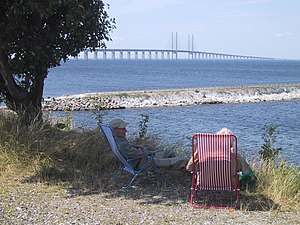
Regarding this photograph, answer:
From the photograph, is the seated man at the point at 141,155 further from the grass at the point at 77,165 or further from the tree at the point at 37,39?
the tree at the point at 37,39

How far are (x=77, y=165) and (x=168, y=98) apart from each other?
115 ft

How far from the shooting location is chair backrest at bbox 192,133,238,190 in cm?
552

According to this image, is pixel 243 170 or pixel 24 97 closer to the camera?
pixel 243 170

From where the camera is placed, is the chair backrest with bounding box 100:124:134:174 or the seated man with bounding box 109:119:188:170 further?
the seated man with bounding box 109:119:188:170

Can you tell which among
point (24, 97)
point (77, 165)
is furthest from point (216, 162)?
point (24, 97)

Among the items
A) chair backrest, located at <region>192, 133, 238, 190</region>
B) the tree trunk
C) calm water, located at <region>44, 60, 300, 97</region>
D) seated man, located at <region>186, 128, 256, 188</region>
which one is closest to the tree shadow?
seated man, located at <region>186, 128, 256, 188</region>

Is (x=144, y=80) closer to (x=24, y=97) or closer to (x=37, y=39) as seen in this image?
(x=24, y=97)

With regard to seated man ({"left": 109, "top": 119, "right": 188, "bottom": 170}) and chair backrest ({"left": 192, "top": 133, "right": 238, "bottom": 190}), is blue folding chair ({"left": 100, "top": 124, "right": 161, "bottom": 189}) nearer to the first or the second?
seated man ({"left": 109, "top": 119, "right": 188, "bottom": 170})

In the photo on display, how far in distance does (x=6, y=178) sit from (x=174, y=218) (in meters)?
2.69

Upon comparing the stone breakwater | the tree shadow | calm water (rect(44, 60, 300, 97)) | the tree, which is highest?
the tree

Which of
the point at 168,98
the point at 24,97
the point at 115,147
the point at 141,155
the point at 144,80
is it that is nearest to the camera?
the point at 115,147

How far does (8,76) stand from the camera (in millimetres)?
7949

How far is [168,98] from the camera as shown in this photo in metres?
42.1

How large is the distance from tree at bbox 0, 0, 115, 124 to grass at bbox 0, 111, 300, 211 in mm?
510
